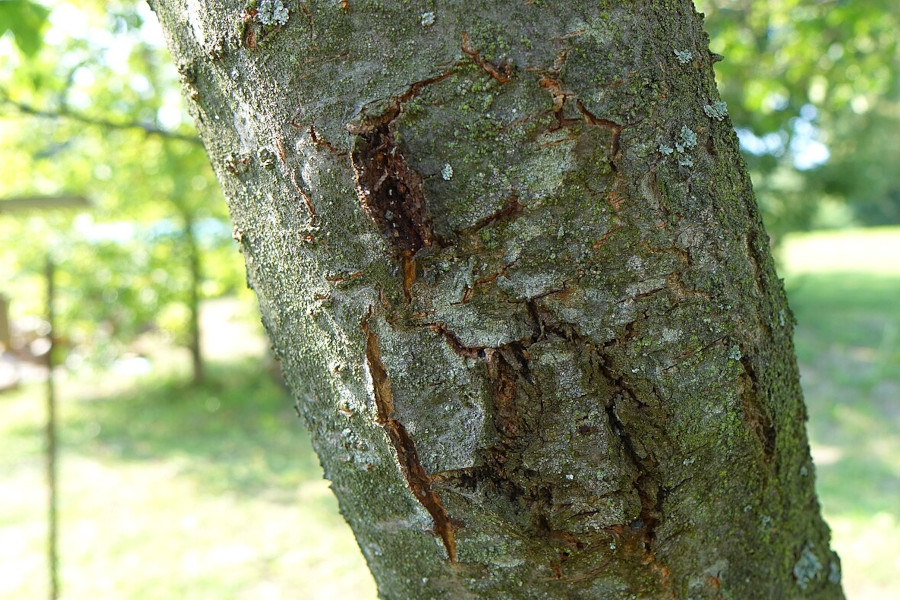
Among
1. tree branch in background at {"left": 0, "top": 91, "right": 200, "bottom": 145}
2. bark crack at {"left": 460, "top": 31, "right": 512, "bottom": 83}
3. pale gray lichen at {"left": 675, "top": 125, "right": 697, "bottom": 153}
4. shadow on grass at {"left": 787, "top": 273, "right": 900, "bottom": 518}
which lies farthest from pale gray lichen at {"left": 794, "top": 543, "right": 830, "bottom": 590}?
shadow on grass at {"left": 787, "top": 273, "right": 900, "bottom": 518}

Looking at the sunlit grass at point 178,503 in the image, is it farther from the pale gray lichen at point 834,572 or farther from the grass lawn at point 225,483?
the pale gray lichen at point 834,572

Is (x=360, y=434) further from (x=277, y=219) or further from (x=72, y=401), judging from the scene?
(x=72, y=401)

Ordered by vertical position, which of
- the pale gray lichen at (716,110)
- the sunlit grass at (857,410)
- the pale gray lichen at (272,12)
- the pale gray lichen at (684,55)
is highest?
the sunlit grass at (857,410)

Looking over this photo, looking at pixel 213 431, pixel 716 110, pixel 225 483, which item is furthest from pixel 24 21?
pixel 213 431

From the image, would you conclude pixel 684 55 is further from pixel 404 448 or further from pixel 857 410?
pixel 857 410

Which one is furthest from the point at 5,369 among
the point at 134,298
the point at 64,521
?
the point at 64,521

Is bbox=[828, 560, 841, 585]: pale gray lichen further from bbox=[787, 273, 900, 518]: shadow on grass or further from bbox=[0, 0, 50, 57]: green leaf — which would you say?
bbox=[787, 273, 900, 518]: shadow on grass

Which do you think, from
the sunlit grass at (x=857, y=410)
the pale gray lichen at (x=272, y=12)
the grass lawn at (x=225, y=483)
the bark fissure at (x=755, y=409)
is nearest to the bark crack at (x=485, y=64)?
the pale gray lichen at (x=272, y=12)
